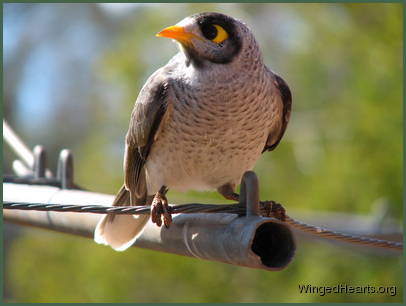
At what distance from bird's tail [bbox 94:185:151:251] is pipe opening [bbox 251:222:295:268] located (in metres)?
1.18

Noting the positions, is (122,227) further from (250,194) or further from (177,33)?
(250,194)

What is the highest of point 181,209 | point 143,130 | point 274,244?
point 143,130

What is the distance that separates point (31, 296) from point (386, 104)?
453 cm

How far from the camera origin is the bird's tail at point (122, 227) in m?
3.47

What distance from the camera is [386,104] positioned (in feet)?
19.4

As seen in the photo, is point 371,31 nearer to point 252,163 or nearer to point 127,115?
point 127,115

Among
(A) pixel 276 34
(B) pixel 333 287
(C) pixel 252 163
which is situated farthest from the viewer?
(A) pixel 276 34

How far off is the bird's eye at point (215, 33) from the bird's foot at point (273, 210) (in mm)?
724

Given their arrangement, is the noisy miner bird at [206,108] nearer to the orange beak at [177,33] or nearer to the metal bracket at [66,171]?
the orange beak at [177,33]

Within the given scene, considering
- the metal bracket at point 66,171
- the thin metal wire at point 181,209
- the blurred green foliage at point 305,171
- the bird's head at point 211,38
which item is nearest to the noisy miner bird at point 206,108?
the bird's head at point 211,38

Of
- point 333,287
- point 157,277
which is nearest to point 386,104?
point 333,287

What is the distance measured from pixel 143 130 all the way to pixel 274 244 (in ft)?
3.66

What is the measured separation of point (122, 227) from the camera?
3.58 meters

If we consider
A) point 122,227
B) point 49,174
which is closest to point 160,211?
point 122,227
